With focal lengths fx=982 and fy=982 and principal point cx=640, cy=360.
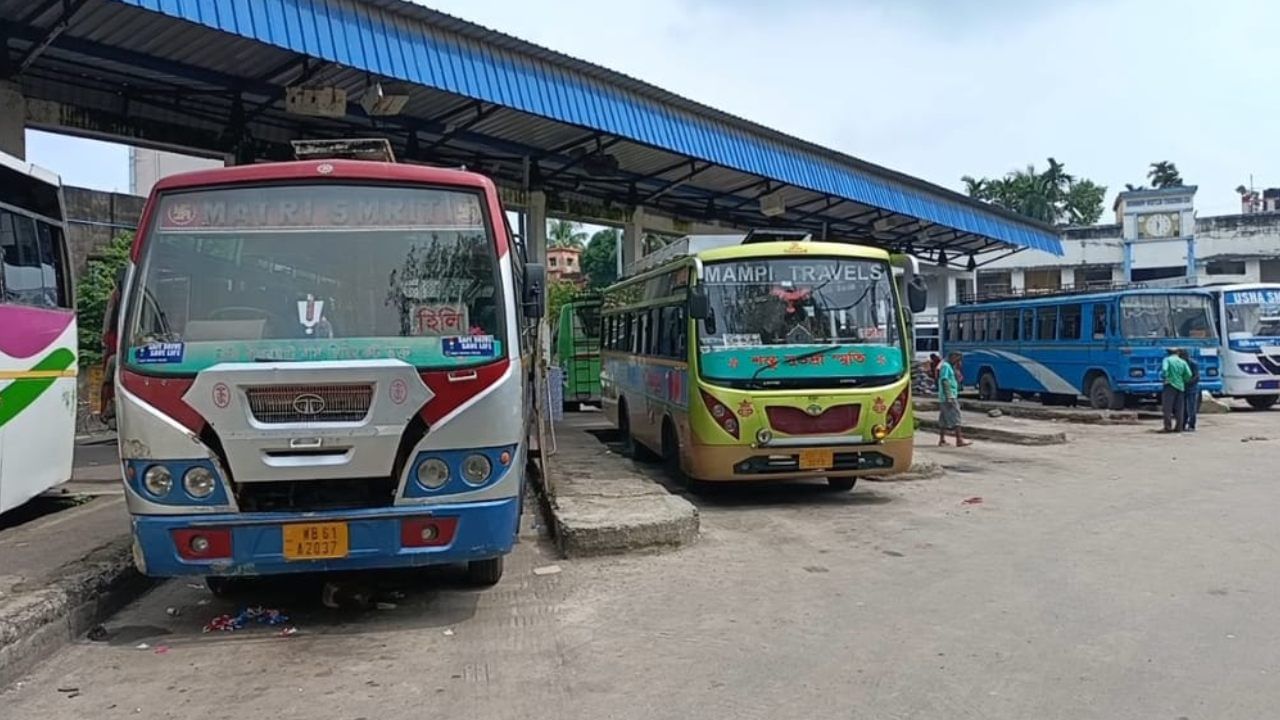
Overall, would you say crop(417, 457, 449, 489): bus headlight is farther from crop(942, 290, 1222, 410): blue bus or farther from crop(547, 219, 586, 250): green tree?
crop(547, 219, 586, 250): green tree

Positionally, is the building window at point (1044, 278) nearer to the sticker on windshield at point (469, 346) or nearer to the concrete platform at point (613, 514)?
the concrete platform at point (613, 514)

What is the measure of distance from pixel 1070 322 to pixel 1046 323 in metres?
1.16

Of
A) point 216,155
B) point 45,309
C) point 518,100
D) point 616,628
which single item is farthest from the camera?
point 216,155

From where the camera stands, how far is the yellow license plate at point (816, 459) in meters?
9.80

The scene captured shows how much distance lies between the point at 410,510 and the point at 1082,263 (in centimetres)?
4644

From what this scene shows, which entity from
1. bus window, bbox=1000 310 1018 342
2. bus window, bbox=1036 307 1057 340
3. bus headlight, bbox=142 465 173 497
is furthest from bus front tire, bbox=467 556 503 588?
bus window, bbox=1000 310 1018 342

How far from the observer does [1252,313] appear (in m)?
22.1

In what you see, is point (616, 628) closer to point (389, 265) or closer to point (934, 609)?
point (934, 609)

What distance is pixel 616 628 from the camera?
5844mm

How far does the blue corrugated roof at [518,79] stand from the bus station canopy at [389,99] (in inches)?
0.8

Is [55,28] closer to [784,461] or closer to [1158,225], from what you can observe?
[784,461]

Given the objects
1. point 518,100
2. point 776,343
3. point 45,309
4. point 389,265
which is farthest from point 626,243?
point 389,265

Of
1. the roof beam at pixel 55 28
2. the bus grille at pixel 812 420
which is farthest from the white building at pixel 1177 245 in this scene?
the roof beam at pixel 55 28

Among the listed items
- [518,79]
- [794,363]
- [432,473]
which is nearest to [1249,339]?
[794,363]
